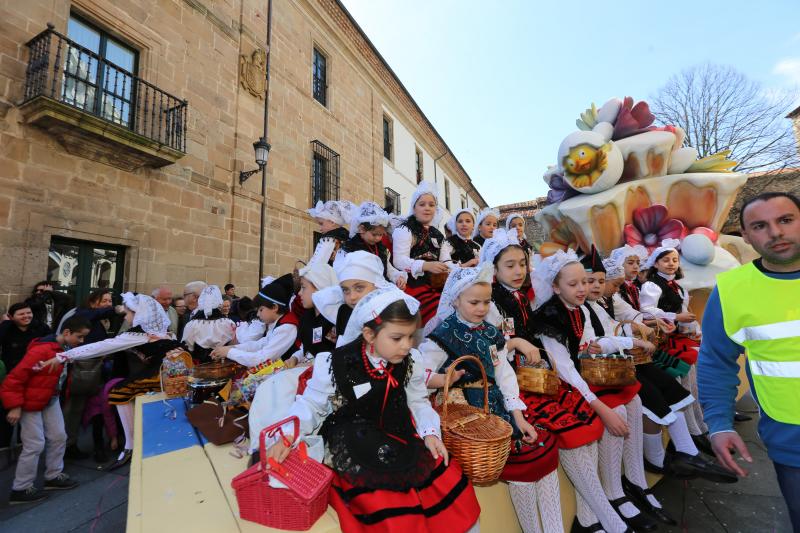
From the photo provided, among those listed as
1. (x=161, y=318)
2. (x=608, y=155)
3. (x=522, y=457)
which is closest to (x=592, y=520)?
(x=522, y=457)

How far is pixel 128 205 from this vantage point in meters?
7.06

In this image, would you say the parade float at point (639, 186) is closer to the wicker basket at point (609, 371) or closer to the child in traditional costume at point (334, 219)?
the child in traditional costume at point (334, 219)

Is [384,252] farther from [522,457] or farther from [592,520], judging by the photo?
[592,520]

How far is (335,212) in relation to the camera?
4320 mm

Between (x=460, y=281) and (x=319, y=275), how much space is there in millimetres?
1289

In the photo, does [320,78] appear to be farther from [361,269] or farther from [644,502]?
[644,502]

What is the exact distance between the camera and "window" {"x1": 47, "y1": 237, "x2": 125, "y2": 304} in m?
6.25

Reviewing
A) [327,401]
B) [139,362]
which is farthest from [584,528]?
[139,362]

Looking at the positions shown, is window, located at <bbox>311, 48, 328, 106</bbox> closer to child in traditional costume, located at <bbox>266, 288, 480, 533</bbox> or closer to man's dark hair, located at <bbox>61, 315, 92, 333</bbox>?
man's dark hair, located at <bbox>61, 315, 92, 333</bbox>

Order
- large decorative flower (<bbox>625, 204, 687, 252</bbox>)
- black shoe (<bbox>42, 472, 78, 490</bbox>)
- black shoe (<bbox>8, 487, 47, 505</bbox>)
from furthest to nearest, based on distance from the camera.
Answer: large decorative flower (<bbox>625, 204, 687, 252</bbox>) → black shoe (<bbox>42, 472, 78, 490</bbox>) → black shoe (<bbox>8, 487, 47, 505</bbox>)

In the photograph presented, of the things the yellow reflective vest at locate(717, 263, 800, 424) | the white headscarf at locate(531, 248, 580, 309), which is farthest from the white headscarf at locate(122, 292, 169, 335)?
the yellow reflective vest at locate(717, 263, 800, 424)

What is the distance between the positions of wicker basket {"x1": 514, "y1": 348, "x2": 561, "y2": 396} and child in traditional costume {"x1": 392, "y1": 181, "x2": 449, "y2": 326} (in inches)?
49.7

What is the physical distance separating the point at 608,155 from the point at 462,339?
24.5 feet

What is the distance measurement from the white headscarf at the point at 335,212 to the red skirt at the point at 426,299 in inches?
49.9
